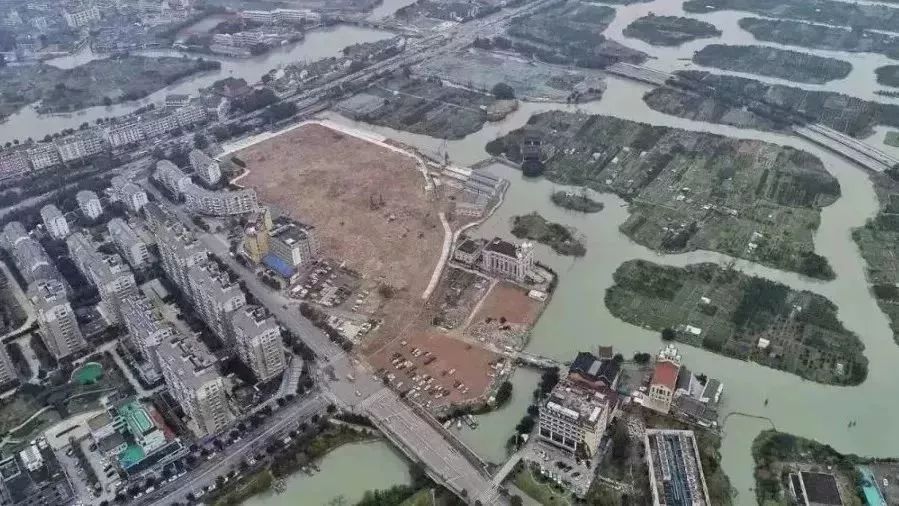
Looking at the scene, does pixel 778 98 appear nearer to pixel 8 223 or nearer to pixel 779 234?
pixel 779 234

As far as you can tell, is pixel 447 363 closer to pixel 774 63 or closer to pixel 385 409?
pixel 385 409

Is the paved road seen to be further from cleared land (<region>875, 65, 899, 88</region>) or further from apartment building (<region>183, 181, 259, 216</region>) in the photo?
cleared land (<region>875, 65, 899, 88</region>)

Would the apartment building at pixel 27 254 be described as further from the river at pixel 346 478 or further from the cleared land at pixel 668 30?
the cleared land at pixel 668 30

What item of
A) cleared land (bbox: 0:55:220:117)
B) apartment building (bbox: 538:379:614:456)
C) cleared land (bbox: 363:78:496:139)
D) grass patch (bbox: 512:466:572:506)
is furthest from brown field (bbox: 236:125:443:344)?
cleared land (bbox: 0:55:220:117)

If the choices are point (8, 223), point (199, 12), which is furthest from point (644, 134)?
point (199, 12)

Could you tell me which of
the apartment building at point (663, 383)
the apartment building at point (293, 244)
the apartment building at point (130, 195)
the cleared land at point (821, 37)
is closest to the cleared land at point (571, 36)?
the cleared land at point (821, 37)

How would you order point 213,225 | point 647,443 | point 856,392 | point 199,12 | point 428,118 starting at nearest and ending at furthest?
point 647,443, point 856,392, point 213,225, point 428,118, point 199,12
